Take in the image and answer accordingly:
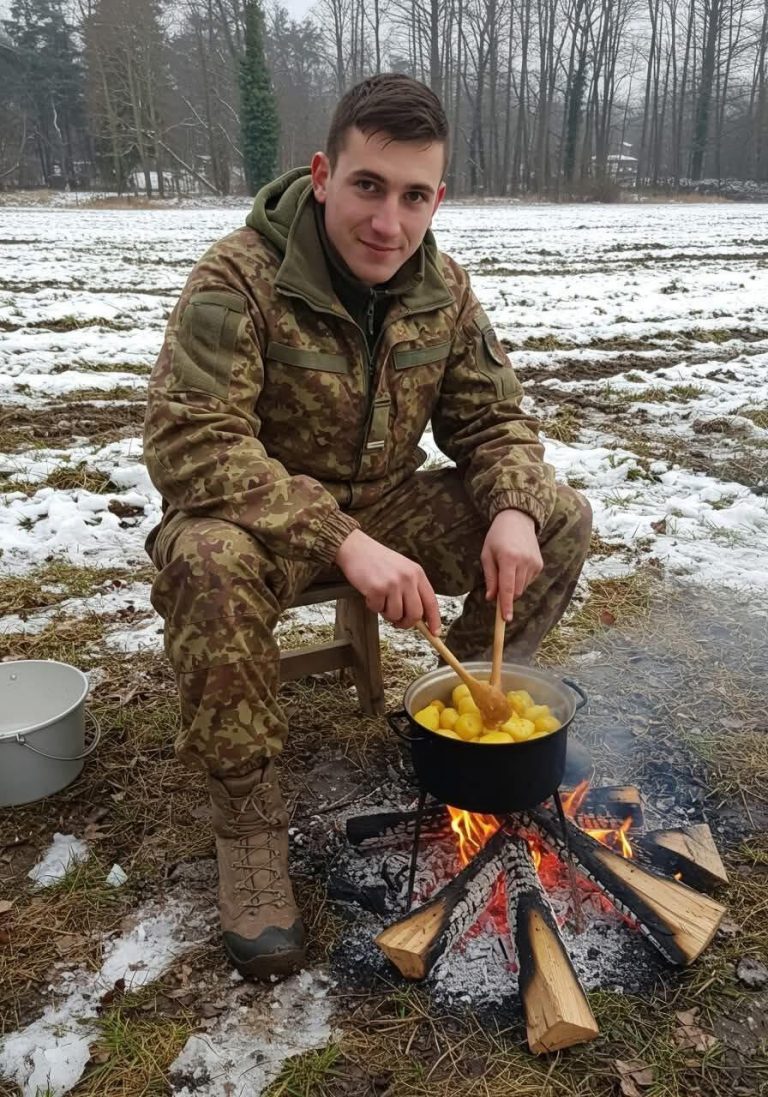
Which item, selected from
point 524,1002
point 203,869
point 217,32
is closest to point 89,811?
point 203,869

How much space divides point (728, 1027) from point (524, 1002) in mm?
448

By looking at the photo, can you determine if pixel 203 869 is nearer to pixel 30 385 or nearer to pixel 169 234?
pixel 30 385

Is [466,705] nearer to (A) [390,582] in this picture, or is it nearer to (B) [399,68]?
(A) [390,582]

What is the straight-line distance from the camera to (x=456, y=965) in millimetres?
1959

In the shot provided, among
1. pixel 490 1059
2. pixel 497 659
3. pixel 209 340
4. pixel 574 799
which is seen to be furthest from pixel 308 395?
pixel 490 1059

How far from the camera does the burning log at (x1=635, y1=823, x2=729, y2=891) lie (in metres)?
2.17

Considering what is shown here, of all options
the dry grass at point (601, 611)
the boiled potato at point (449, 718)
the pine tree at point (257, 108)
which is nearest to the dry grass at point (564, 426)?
the dry grass at point (601, 611)

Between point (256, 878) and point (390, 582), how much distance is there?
32.0 inches

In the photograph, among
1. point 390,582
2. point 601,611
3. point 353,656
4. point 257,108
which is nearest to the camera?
point 390,582

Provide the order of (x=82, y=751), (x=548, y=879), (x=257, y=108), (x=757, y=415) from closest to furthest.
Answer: (x=548, y=879) → (x=82, y=751) → (x=757, y=415) → (x=257, y=108)

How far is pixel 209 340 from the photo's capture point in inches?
86.4

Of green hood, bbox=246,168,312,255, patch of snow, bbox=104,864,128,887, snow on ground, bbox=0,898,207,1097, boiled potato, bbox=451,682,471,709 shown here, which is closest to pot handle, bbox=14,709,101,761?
patch of snow, bbox=104,864,128,887

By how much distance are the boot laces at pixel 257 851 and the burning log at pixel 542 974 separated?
1.85 feet

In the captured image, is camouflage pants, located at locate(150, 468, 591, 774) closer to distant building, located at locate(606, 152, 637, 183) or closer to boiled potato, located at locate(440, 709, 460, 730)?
boiled potato, located at locate(440, 709, 460, 730)
